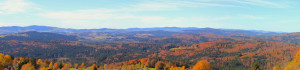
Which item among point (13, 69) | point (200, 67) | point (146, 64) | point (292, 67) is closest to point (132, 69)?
point (146, 64)

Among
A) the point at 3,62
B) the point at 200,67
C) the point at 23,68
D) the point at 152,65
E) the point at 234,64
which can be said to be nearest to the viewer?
the point at 200,67

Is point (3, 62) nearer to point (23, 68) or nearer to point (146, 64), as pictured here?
point (23, 68)

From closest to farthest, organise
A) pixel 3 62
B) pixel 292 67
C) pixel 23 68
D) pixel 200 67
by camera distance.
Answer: pixel 292 67
pixel 200 67
pixel 23 68
pixel 3 62

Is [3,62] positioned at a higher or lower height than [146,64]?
higher

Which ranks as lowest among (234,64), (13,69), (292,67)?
(234,64)

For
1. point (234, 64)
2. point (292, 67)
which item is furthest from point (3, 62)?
point (234, 64)

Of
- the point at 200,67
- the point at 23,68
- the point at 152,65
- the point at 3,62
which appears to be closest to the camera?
the point at 200,67

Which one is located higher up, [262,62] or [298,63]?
[298,63]

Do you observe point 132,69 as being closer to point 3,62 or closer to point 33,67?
point 33,67

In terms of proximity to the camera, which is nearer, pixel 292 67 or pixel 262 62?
pixel 292 67
